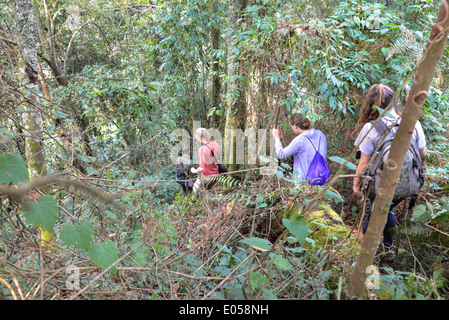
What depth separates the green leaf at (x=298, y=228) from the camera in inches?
56.5

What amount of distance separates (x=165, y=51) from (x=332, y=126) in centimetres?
487

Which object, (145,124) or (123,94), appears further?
(145,124)

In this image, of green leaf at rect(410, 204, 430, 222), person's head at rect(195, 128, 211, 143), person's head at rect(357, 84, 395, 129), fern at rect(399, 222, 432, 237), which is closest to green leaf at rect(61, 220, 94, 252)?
green leaf at rect(410, 204, 430, 222)

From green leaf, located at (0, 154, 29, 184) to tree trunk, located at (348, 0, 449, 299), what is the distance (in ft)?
5.75

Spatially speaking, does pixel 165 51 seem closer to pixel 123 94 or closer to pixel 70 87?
pixel 70 87

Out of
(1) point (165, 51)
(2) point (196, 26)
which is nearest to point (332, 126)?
(2) point (196, 26)

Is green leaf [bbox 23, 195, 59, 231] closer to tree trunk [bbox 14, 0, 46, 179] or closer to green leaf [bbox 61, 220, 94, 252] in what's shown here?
green leaf [bbox 61, 220, 94, 252]

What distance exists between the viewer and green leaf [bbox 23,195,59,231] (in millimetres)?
1452

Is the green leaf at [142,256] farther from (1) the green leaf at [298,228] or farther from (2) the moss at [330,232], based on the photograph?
(2) the moss at [330,232]

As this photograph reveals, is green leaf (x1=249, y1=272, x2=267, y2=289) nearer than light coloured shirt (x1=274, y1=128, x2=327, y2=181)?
Yes

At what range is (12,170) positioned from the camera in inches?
57.7

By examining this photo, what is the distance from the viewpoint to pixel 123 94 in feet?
15.2

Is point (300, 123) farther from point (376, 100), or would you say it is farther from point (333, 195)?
point (333, 195)

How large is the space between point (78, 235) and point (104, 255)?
0.16 meters
